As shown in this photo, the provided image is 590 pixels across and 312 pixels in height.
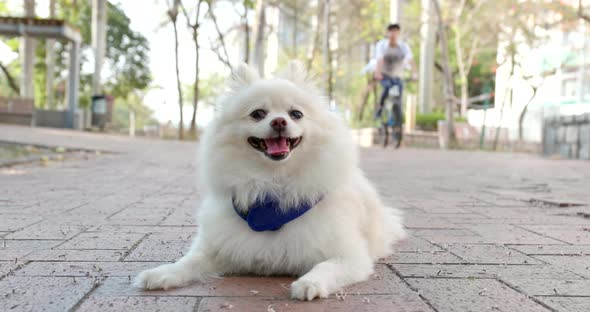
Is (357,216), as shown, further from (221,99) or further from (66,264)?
(66,264)

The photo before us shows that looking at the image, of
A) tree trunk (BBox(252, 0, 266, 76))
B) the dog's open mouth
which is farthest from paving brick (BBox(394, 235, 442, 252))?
tree trunk (BBox(252, 0, 266, 76))

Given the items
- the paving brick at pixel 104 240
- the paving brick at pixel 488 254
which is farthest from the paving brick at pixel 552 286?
the paving brick at pixel 104 240

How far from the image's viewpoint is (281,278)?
8.85 ft

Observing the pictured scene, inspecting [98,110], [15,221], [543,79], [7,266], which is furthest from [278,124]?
[543,79]

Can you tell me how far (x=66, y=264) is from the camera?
280 cm

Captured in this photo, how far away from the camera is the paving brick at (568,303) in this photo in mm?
2195

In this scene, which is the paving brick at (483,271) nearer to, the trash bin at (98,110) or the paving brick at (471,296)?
the paving brick at (471,296)

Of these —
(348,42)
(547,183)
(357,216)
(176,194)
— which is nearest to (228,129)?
(357,216)

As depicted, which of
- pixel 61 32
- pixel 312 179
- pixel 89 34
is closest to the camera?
pixel 312 179

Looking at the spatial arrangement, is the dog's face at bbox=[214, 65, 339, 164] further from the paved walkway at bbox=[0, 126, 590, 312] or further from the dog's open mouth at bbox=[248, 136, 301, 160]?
the paved walkway at bbox=[0, 126, 590, 312]

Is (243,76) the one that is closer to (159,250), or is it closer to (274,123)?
(274,123)

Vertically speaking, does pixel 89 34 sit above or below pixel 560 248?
above

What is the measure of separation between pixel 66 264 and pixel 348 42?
3329 centimetres

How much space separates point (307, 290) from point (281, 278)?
1.52 feet
